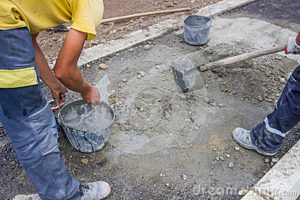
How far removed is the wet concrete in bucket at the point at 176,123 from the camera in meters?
2.30

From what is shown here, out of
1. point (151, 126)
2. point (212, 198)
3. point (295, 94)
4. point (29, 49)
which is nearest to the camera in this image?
point (29, 49)

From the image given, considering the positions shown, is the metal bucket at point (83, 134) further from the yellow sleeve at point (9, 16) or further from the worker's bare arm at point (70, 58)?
the yellow sleeve at point (9, 16)

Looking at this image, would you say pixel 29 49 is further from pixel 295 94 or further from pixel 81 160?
pixel 295 94

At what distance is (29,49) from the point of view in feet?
4.72

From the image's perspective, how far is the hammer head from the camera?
2.98m

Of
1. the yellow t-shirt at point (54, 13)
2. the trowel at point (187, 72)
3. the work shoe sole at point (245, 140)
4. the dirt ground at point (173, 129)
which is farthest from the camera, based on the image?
the trowel at point (187, 72)

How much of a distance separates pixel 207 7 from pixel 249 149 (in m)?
3.54

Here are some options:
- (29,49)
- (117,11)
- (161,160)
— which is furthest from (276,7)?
(29,49)

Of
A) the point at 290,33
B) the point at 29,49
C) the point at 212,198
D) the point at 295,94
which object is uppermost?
the point at 29,49

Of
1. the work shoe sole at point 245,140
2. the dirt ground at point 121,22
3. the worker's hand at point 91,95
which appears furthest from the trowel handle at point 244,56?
the dirt ground at point 121,22

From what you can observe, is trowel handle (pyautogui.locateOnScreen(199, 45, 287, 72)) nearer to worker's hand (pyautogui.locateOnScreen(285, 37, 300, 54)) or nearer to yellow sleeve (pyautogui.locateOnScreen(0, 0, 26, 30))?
worker's hand (pyautogui.locateOnScreen(285, 37, 300, 54))

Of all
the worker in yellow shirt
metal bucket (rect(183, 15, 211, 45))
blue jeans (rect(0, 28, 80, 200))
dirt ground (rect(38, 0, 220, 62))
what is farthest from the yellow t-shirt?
metal bucket (rect(183, 15, 211, 45))

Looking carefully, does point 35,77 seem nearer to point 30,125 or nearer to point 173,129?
point 30,125

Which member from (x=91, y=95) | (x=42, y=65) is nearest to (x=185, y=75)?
(x=91, y=95)
